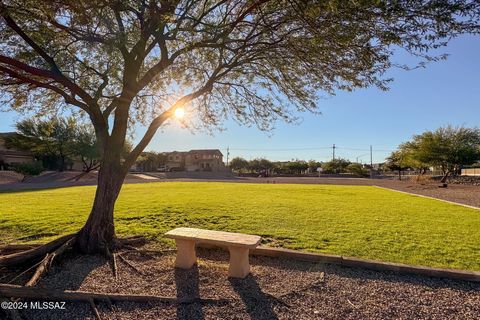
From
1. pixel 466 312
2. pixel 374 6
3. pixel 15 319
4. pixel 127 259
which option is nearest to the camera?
pixel 15 319

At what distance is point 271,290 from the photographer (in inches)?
161

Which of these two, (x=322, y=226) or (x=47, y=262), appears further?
(x=322, y=226)

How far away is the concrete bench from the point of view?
4473 millimetres

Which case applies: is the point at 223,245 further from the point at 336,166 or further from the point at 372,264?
the point at 336,166

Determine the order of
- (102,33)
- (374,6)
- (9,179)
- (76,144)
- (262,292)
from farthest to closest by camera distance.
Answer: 1. (76,144)
2. (9,179)
3. (102,33)
4. (262,292)
5. (374,6)

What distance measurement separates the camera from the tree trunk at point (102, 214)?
5.57 m

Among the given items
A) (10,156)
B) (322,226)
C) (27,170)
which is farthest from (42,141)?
(322,226)

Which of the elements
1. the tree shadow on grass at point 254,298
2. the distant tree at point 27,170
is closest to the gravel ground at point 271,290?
the tree shadow on grass at point 254,298

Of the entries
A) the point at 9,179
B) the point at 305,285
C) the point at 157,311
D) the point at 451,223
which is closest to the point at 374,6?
the point at 305,285

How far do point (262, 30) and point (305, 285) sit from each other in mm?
4580

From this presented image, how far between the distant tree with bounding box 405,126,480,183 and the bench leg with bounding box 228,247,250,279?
104 ft

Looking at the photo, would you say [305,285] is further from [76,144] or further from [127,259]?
[76,144]

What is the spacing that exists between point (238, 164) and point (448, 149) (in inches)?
2135

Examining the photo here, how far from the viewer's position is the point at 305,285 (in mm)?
4230
